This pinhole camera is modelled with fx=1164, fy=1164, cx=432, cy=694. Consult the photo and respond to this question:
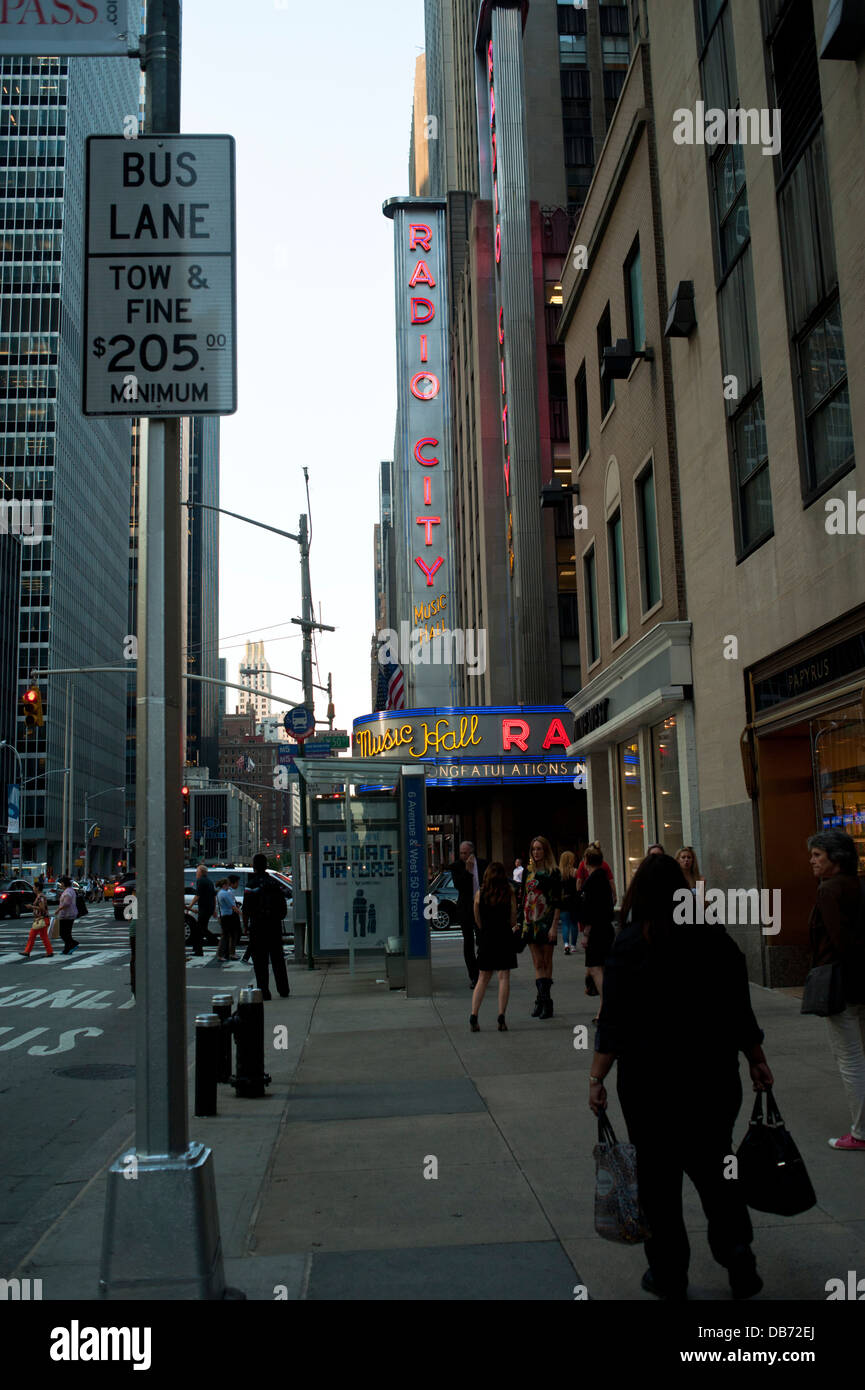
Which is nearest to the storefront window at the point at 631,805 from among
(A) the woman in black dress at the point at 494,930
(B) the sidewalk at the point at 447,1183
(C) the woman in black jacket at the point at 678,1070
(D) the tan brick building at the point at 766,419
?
(D) the tan brick building at the point at 766,419

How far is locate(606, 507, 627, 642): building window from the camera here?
21.9 m

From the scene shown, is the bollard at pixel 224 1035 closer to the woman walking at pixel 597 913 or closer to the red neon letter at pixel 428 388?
the woman walking at pixel 597 913

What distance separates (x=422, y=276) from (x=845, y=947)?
56.4 metres

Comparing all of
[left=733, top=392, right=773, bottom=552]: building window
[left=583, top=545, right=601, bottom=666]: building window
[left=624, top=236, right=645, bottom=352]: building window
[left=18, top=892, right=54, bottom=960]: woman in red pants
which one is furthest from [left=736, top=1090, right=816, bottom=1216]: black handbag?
[left=18, top=892, right=54, bottom=960]: woman in red pants

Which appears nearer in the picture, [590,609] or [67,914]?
[590,609]

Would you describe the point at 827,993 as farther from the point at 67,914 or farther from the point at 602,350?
the point at 67,914

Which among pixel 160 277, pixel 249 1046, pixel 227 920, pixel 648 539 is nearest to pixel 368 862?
pixel 227 920

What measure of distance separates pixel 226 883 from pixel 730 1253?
62.5ft

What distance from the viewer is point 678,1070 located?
457cm

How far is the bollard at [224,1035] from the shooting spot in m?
9.50

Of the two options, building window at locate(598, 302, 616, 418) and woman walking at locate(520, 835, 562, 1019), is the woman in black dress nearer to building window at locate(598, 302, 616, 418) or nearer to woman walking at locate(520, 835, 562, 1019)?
woman walking at locate(520, 835, 562, 1019)

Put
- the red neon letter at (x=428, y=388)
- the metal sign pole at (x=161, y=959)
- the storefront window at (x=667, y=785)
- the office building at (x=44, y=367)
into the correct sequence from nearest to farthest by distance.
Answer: the metal sign pole at (x=161, y=959) < the storefront window at (x=667, y=785) < the red neon letter at (x=428, y=388) < the office building at (x=44, y=367)

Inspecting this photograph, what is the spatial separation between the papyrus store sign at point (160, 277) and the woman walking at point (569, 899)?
9.20 meters
